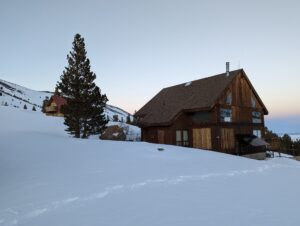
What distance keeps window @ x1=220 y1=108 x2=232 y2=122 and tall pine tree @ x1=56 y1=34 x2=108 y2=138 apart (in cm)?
1234

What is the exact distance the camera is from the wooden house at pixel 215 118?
30438 millimetres

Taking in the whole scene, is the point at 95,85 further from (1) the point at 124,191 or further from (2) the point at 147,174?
(1) the point at 124,191

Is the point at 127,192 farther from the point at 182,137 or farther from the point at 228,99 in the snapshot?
the point at 228,99

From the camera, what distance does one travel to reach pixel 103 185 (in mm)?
11492

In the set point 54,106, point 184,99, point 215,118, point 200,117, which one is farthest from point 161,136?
point 54,106

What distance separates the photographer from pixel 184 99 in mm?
34375

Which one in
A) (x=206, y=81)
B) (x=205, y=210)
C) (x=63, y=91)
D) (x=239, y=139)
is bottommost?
(x=205, y=210)

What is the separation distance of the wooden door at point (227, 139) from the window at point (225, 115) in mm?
1075

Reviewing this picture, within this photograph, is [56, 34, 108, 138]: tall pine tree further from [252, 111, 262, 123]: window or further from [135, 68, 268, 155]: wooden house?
[252, 111, 262, 123]: window

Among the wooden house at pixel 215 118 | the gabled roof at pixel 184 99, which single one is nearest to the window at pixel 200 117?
the wooden house at pixel 215 118

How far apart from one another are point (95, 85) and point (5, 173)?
18.5m

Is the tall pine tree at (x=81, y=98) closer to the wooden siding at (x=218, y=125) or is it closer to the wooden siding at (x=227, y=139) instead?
the wooden siding at (x=218, y=125)

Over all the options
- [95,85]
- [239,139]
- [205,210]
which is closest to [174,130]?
[239,139]

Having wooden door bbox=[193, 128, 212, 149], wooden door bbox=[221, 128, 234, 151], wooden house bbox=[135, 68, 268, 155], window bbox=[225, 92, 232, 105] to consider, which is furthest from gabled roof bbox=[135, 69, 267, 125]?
wooden door bbox=[221, 128, 234, 151]
